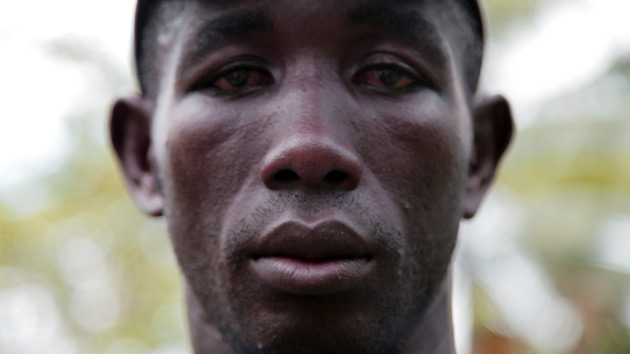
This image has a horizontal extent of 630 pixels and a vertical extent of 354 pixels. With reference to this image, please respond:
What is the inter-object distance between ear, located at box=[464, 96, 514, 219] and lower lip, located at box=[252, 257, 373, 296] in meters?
0.84

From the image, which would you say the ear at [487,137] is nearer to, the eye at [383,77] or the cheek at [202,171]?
the eye at [383,77]

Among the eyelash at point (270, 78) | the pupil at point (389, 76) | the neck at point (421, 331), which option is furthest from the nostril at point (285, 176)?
the neck at point (421, 331)

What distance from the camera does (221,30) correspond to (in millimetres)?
Answer: 2215

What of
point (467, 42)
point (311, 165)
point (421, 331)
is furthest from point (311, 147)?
point (467, 42)

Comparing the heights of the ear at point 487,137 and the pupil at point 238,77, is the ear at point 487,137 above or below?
below

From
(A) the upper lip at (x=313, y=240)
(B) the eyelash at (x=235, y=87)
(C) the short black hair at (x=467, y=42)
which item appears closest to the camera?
(A) the upper lip at (x=313, y=240)

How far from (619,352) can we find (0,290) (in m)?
10.2

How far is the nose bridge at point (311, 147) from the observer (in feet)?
6.33

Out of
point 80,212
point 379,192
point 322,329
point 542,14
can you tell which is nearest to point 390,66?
point 379,192

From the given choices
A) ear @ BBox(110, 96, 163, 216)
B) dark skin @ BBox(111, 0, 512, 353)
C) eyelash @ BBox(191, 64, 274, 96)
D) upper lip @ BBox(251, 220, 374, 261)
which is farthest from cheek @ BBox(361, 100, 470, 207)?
ear @ BBox(110, 96, 163, 216)

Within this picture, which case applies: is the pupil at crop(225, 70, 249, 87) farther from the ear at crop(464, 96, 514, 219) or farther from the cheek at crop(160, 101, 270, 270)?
the ear at crop(464, 96, 514, 219)

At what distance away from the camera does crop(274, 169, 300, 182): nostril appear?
6.44 feet

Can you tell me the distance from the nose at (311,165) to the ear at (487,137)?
2.62 feet

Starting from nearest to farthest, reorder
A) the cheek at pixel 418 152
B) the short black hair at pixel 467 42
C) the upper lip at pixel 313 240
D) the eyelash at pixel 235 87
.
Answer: the upper lip at pixel 313 240
the cheek at pixel 418 152
the eyelash at pixel 235 87
the short black hair at pixel 467 42
